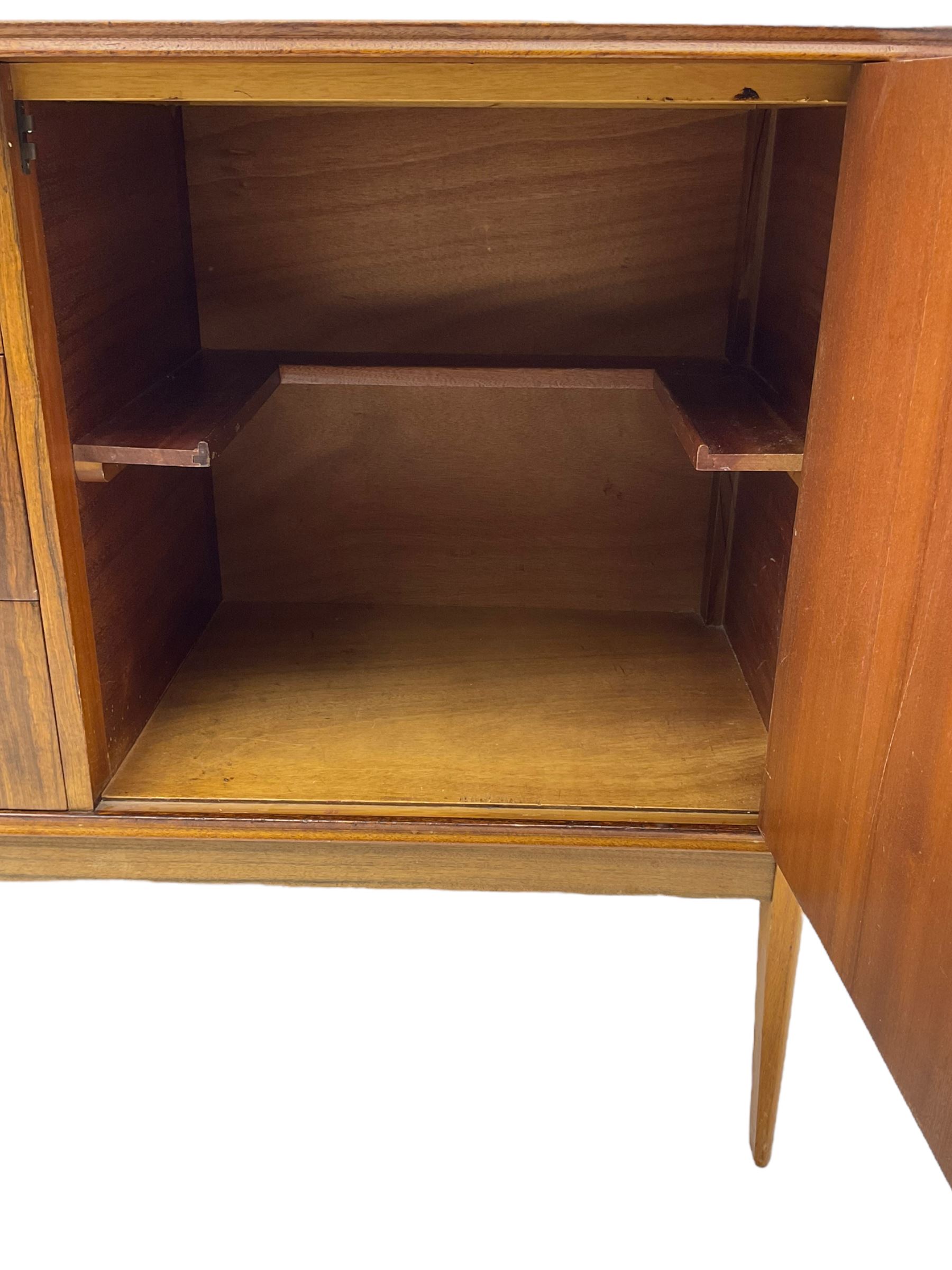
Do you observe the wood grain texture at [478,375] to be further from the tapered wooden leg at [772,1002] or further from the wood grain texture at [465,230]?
the tapered wooden leg at [772,1002]

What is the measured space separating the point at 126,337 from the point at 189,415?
128 millimetres

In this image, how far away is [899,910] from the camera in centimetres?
92

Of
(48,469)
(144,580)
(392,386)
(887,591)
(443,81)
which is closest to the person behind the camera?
(887,591)

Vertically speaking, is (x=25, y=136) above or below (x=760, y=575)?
above

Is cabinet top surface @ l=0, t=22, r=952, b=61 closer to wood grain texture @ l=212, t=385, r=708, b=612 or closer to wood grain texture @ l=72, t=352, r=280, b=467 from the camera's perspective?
wood grain texture @ l=72, t=352, r=280, b=467

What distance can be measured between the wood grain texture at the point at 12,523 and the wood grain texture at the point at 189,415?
0.09 metres

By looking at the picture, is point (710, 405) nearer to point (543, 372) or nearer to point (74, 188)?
point (543, 372)

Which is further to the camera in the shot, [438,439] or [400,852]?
[438,439]

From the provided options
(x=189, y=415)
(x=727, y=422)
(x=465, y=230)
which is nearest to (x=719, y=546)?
(x=727, y=422)

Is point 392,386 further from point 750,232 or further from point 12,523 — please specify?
point 12,523

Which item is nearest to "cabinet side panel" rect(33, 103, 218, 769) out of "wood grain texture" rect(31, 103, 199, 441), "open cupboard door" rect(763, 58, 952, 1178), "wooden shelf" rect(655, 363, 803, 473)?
"wood grain texture" rect(31, 103, 199, 441)

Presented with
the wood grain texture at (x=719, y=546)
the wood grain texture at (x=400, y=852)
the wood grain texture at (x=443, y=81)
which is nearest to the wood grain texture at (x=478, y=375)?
the wood grain texture at (x=719, y=546)

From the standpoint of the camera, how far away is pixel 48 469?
1139mm

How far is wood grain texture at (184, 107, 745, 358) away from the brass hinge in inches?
22.5
